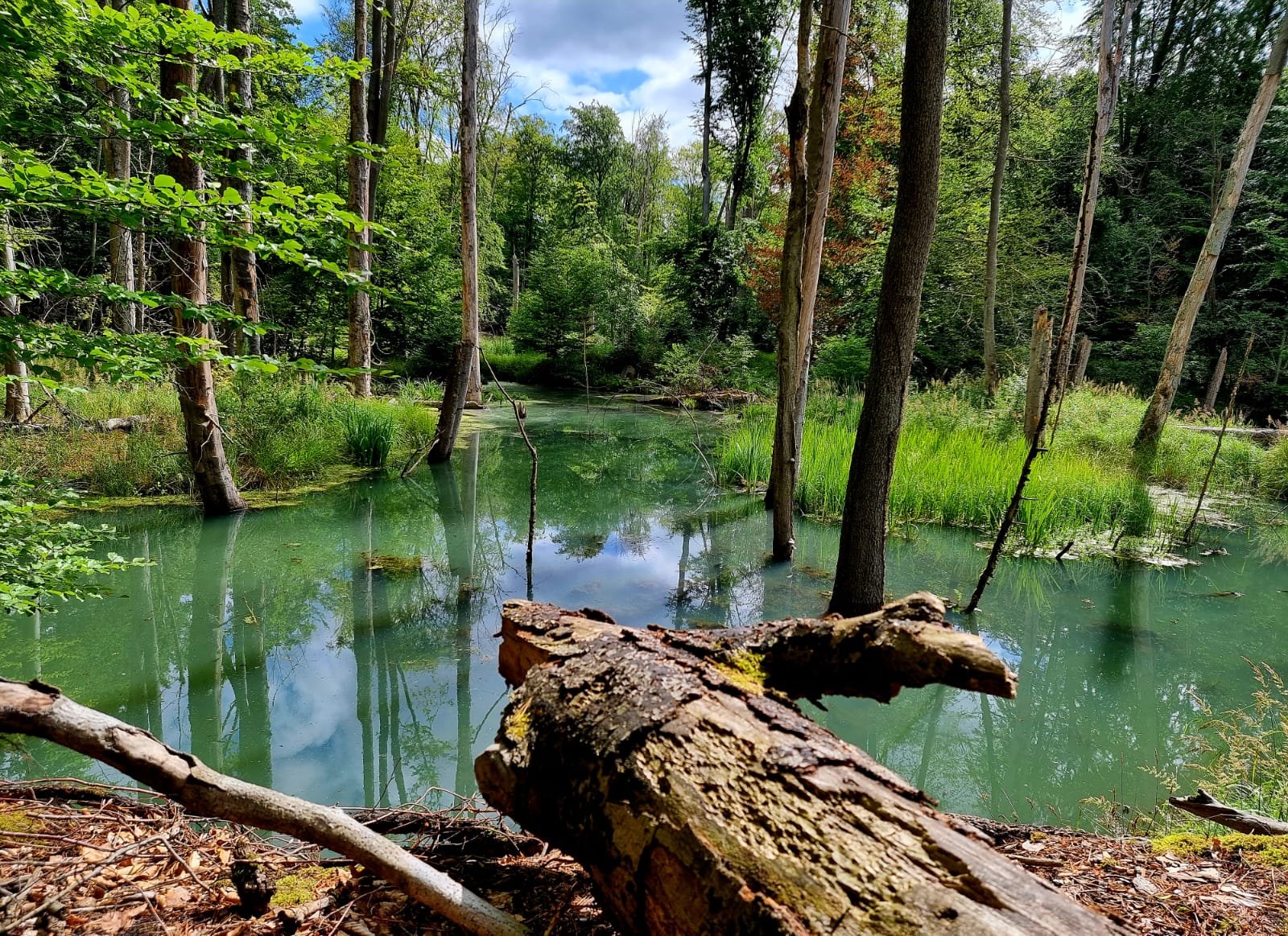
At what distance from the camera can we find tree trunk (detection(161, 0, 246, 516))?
192 inches

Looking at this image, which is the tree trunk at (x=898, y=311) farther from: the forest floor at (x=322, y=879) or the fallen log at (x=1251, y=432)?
the fallen log at (x=1251, y=432)

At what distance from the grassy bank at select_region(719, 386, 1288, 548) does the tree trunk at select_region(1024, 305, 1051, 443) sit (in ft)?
0.91

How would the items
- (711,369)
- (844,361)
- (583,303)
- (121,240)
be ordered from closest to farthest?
(121,240), (844,361), (711,369), (583,303)

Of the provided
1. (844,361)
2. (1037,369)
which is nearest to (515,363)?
(844,361)

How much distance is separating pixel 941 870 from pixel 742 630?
82 centimetres

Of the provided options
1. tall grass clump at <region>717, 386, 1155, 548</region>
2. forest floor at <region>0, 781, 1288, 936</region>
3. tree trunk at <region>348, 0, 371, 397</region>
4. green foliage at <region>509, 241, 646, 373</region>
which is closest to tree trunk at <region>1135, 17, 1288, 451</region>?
tall grass clump at <region>717, 386, 1155, 548</region>

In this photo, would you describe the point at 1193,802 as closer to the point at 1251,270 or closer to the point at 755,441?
the point at 755,441

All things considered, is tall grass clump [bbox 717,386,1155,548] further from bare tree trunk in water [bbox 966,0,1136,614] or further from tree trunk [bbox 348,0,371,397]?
tree trunk [bbox 348,0,371,397]

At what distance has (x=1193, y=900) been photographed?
4.64 feet

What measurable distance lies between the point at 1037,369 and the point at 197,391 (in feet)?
32.5

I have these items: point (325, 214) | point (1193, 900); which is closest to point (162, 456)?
point (325, 214)

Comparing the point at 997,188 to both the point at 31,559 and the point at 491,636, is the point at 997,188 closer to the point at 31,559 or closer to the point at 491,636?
the point at 491,636

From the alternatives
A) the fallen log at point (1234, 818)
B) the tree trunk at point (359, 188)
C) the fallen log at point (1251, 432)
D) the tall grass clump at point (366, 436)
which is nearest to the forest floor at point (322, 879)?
the fallen log at point (1234, 818)

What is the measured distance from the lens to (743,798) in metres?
1.00
